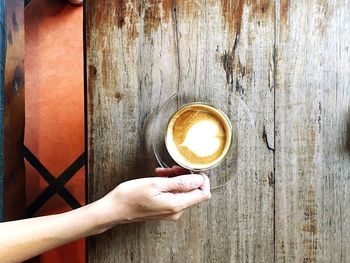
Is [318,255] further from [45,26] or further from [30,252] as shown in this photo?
[45,26]

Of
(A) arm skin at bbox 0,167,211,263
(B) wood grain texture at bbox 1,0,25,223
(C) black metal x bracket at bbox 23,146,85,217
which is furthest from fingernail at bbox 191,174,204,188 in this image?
(C) black metal x bracket at bbox 23,146,85,217

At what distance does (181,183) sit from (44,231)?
0.93 feet

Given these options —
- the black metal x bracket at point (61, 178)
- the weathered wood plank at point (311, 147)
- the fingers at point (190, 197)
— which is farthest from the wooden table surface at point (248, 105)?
the black metal x bracket at point (61, 178)

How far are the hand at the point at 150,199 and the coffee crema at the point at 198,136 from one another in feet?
0.21

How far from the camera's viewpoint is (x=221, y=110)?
2.98 feet

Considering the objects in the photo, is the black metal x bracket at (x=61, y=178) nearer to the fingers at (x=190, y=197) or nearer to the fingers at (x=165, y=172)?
the fingers at (x=165, y=172)

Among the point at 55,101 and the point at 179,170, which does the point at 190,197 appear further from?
the point at 55,101

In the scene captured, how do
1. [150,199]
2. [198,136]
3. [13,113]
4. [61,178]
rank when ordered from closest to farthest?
1. [150,199]
2. [198,136]
3. [13,113]
4. [61,178]

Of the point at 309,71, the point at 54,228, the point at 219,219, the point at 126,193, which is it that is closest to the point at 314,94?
the point at 309,71

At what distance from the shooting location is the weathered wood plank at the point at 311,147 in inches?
36.7

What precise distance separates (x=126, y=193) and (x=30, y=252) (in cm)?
22

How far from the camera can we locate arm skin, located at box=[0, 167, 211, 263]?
0.78 m

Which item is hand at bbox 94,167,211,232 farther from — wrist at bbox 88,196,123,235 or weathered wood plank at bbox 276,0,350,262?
weathered wood plank at bbox 276,0,350,262

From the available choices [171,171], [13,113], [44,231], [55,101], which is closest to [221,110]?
[171,171]
